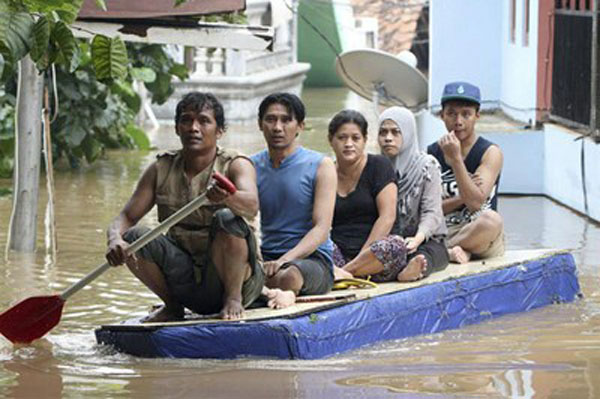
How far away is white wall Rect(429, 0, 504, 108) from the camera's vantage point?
17.7 metres

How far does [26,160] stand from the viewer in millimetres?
11055

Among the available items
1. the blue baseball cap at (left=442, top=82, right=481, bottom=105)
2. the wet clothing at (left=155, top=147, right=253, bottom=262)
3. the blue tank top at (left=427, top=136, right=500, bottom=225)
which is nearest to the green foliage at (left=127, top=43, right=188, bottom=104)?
the blue tank top at (left=427, top=136, right=500, bottom=225)

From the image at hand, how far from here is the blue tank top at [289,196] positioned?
25.9 ft

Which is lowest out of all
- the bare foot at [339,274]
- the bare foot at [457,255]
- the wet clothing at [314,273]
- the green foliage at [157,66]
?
the bare foot at [457,255]

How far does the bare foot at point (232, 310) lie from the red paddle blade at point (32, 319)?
0.94 m

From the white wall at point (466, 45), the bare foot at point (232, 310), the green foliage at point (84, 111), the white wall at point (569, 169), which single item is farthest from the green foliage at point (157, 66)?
the bare foot at point (232, 310)

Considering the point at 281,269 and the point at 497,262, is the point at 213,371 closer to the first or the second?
the point at 281,269

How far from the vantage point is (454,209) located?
9.25 meters

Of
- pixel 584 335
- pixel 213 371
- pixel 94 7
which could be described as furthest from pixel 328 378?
pixel 94 7

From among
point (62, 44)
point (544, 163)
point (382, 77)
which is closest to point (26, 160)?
point (62, 44)

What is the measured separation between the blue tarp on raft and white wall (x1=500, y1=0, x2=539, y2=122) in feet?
22.0

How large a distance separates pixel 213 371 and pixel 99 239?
507cm

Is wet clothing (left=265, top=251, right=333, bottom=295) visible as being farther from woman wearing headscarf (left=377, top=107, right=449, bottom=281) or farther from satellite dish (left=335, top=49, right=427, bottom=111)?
satellite dish (left=335, top=49, right=427, bottom=111)

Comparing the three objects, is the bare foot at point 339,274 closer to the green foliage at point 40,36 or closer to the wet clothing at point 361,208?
the wet clothing at point 361,208
